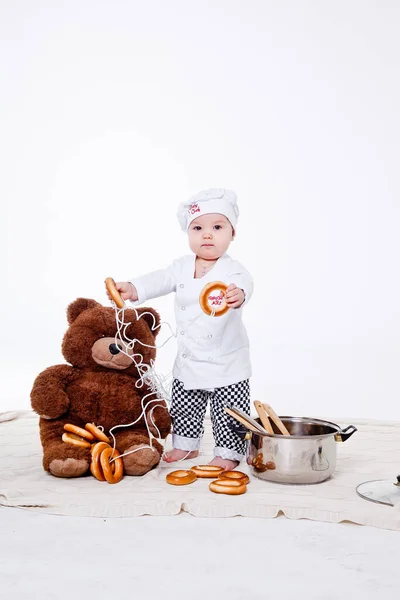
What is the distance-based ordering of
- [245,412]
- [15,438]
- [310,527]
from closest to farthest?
[310,527] < [245,412] < [15,438]

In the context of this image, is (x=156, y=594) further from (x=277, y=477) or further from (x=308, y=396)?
(x=308, y=396)

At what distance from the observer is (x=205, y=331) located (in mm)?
1811

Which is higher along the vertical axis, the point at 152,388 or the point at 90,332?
the point at 90,332

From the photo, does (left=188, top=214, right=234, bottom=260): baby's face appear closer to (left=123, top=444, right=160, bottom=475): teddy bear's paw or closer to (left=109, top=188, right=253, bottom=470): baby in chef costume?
(left=109, top=188, right=253, bottom=470): baby in chef costume

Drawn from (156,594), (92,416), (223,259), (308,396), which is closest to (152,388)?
(92,416)

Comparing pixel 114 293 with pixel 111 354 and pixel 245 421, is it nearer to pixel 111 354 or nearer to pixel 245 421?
pixel 111 354

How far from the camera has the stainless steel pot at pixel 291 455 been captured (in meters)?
1.55

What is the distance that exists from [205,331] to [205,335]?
0.03 ft

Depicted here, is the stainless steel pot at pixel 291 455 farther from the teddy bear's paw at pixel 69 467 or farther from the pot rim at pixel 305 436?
the teddy bear's paw at pixel 69 467

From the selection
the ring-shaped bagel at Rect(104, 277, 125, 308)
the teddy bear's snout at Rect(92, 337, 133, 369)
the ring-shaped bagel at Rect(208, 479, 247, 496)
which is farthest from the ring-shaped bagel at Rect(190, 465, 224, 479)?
the ring-shaped bagel at Rect(104, 277, 125, 308)

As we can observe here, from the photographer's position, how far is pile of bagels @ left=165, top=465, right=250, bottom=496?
4.91ft

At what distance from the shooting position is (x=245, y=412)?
1.83 m

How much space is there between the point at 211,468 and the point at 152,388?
0.85 ft

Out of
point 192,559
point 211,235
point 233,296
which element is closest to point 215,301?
point 233,296
